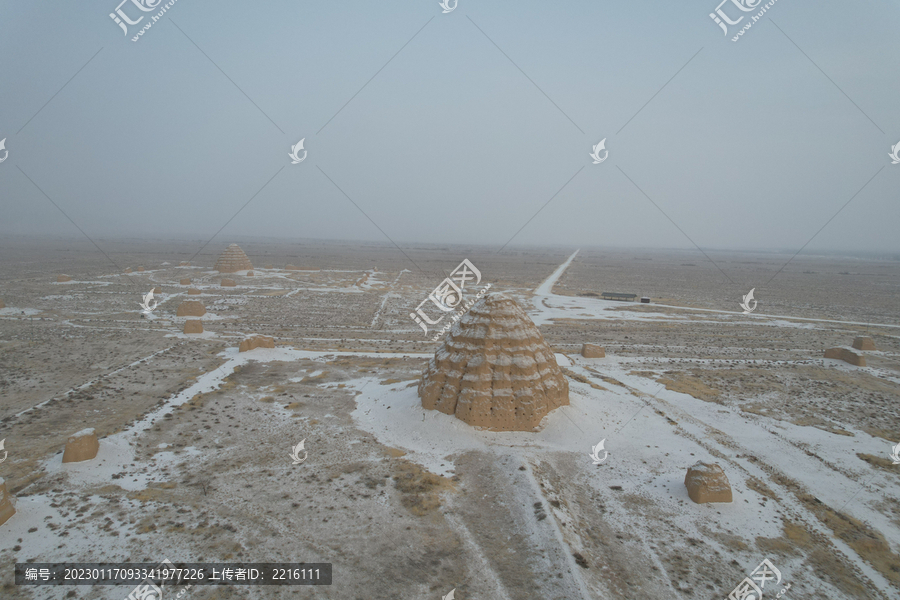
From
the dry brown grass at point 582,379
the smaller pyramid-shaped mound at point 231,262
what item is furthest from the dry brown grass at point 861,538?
the smaller pyramid-shaped mound at point 231,262

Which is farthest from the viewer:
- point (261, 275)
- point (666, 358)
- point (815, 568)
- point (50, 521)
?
point (261, 275)

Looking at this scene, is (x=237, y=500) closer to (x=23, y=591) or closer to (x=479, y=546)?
(x=23, y=591)

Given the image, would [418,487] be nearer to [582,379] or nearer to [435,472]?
[435,472]

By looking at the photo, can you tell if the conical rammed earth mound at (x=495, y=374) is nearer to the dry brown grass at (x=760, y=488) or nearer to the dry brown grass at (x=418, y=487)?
the dry brown grass at (x=418, y=487)

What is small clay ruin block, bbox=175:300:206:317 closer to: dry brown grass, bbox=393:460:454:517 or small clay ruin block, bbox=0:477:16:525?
small clay ruin block, bbox=0:477:16:525

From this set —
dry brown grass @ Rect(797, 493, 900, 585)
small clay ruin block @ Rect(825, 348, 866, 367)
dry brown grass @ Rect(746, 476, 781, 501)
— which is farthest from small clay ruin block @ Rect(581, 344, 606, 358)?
small clay ruin block @ Rect(825, 348, 866, 367)

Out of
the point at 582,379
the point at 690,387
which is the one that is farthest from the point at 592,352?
the point at 690,387

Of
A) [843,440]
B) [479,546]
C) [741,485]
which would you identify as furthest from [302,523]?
[843,440]
